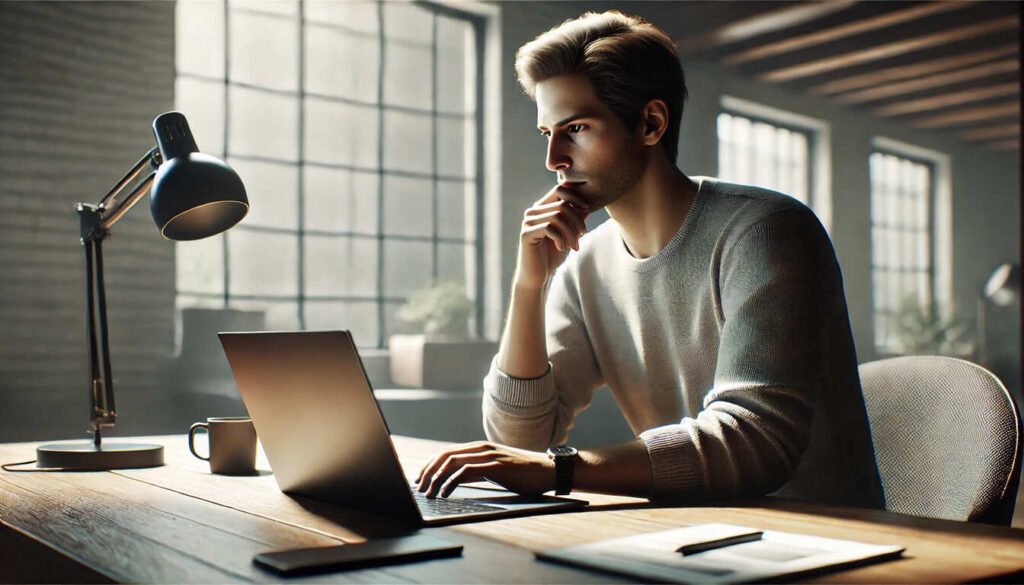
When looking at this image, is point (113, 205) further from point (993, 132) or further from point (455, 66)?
point (993, 132)

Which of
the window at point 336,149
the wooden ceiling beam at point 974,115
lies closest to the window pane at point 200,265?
the window at point 336,149

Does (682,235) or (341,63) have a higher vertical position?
(341,63)

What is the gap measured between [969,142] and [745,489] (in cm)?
1011

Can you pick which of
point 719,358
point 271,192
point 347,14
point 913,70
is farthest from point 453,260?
point 719,358

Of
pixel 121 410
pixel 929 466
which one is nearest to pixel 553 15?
pixel 121 410

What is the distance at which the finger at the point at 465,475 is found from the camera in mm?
1161

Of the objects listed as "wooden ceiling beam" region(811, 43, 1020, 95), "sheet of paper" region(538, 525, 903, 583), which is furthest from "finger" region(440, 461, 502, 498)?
"wooden ceiling beam" region(811, 43, 1020, 95)

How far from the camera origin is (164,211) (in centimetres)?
146

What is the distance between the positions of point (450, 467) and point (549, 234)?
60 cm

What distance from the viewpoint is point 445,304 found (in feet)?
18.4

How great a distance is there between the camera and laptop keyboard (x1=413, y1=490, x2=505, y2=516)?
3.49 ft

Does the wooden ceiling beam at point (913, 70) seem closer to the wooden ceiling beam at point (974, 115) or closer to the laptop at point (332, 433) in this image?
the wooden ceiling beam at point (974, 115)

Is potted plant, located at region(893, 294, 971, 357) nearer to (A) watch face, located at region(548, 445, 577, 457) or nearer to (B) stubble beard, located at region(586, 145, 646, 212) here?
(B) stubble beard, located at region(586, 145, 646, 212)

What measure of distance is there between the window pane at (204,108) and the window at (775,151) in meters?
3.97
